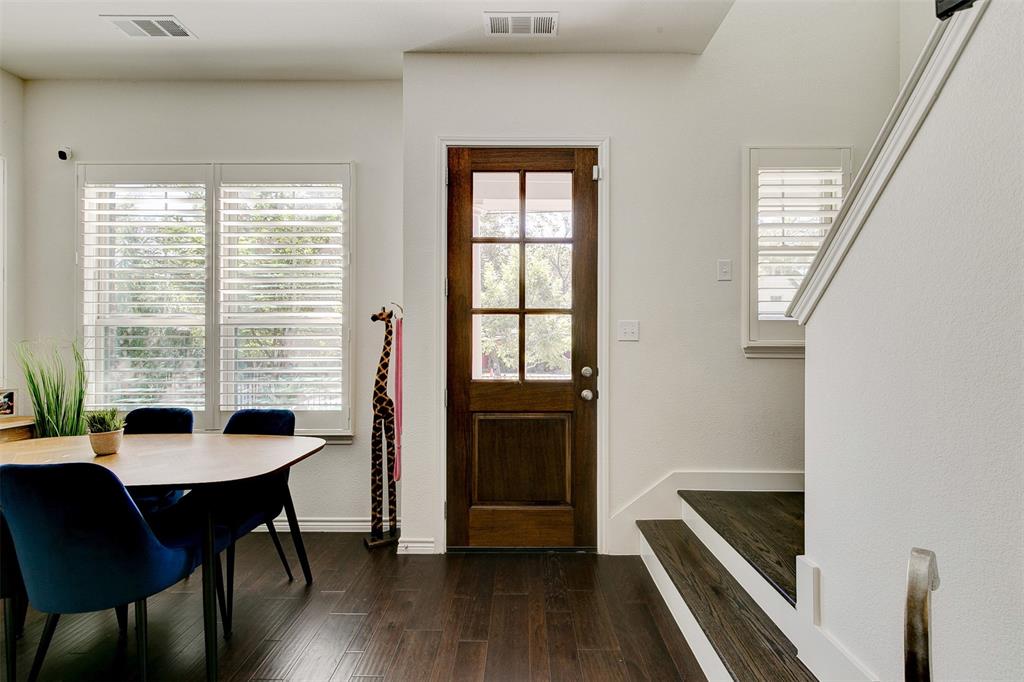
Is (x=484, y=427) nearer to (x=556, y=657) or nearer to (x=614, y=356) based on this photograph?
(x=614, y=356)

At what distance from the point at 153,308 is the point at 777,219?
13.1 ft

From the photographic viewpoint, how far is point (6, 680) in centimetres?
188

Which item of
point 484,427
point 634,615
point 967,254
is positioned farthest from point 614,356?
point 967,254

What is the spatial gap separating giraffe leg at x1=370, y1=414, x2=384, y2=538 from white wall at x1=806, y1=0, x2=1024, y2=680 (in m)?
2.43

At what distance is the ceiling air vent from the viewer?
2701 mm

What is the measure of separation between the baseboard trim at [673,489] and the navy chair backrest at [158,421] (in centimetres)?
250

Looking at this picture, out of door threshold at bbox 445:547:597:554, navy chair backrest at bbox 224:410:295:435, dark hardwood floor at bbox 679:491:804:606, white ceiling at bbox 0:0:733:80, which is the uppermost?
white ceiling at bbox 0:0:733:80

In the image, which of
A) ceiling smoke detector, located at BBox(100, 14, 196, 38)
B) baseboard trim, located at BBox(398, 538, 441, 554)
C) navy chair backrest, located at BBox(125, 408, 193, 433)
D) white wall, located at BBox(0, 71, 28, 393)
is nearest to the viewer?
ceiling smoke detector, located at BBox(100, 14, 196, 38)

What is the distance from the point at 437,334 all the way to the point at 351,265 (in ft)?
2.80

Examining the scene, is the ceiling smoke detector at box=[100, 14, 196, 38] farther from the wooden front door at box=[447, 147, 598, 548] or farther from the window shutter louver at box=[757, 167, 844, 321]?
the window shutter louver at box=[757, 167, 844, 321]

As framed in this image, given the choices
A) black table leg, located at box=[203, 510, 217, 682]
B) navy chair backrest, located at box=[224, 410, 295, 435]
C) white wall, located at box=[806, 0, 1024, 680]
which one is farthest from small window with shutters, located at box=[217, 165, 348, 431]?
white wall, located at box=[806, 0, 1024, 680]

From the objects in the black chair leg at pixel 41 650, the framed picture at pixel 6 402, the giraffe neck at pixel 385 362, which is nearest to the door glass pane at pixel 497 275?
the giraffe neck at pixel 385 362

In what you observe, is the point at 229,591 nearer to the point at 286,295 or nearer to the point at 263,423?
the point at 263,423

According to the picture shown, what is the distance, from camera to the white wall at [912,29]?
9.30 feet
